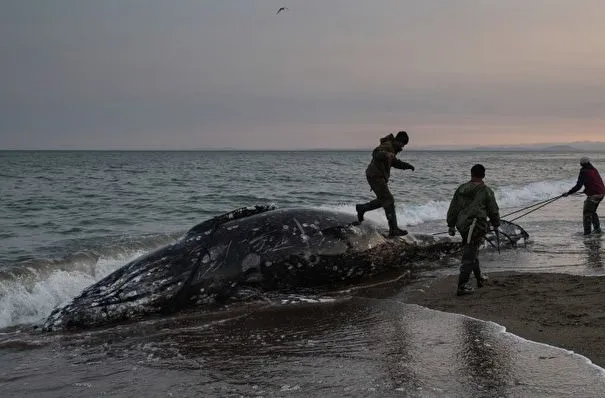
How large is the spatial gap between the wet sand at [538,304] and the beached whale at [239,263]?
1.32 meters

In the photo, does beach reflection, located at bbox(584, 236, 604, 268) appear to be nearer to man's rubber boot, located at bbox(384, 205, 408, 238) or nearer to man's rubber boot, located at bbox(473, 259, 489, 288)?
man's rubber boot, located at bbox(473, 259, 489, 288)

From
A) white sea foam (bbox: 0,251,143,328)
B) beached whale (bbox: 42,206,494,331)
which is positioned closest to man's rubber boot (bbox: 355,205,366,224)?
beached whale (bbox: 42,206,494,331)

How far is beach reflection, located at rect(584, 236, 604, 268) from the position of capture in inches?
373

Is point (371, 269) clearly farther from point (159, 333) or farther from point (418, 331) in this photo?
point (159, 333)

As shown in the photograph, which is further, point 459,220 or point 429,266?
point 429,266

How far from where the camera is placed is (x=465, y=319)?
21.1 ft

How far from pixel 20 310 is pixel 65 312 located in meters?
1.60

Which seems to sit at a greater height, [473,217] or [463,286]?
[473,217]

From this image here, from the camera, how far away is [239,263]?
8.40 m

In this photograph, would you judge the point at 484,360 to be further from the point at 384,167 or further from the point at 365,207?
the point at 384,167

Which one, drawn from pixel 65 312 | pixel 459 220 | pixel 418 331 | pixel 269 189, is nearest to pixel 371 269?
pixel 459 220

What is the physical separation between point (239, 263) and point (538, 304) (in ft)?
13.7

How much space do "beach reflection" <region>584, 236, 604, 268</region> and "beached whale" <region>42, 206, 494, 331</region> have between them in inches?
131

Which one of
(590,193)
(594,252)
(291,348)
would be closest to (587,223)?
(590,193)
